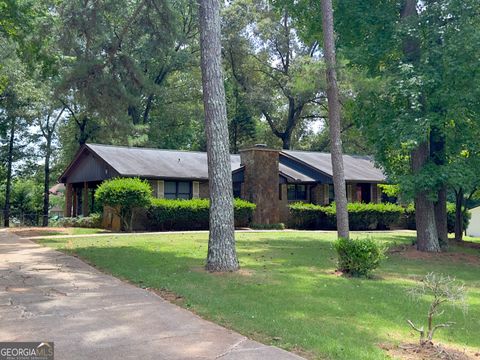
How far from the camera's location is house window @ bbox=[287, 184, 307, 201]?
29312mm

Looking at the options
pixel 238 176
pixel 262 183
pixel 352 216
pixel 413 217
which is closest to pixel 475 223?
pixel 413 217

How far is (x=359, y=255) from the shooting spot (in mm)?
10078

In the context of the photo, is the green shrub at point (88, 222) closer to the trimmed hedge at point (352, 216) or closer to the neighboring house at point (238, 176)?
the neighboring house at point (238, 176)

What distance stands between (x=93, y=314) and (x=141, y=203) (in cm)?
1542

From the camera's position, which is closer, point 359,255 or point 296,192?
point 359,255

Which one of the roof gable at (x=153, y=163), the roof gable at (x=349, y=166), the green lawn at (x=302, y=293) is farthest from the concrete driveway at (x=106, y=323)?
→ the roof gable at (x=349, y=166)

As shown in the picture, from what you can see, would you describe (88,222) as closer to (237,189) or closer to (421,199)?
(237,189)

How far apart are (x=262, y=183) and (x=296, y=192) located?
3895 millimetres

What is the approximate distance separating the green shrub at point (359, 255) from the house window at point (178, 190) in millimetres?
16392

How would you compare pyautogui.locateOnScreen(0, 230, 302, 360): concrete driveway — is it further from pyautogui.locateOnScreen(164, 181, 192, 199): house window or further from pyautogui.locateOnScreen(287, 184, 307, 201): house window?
pyautogui.locateOnScreen(287, 184, 307, 201): house window

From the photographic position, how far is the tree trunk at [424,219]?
15.5 metres

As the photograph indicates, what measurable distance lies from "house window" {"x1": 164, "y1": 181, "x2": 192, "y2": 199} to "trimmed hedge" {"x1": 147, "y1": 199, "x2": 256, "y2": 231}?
2.11 metres

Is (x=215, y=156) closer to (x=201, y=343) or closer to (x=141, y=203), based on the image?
(x=201, y=343)

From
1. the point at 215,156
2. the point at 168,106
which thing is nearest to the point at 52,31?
the point at 215,156
